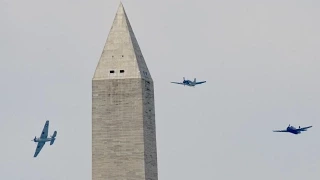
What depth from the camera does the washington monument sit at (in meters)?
110

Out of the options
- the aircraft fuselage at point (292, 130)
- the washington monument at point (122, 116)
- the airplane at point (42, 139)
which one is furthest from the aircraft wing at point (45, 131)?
the aircraft fuselage at point (292, 130)

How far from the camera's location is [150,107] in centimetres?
11238

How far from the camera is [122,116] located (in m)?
111

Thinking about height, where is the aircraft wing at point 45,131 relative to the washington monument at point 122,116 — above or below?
above

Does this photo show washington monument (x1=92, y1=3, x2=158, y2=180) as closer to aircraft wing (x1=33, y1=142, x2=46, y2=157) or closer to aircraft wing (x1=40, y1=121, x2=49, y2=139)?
aircraft wing (x1=33, y1=142, x2=46, y2=157)

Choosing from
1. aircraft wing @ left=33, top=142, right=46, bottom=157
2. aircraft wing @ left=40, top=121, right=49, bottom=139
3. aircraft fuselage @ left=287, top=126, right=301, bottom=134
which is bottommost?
aircraft fuselage @ left=287, top=126, right=301, bottom=134

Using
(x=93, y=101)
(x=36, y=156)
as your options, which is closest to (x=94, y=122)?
(x=93, y=101)

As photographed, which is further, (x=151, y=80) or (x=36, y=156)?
(x=36, y=156)

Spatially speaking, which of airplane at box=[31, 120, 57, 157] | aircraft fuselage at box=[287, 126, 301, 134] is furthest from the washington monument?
airplane at box=[31, 120, 57, 157]

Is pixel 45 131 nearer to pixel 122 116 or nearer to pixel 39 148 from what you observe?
pixel 39 148

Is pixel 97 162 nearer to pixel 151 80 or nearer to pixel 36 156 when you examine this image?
pixel 151 80

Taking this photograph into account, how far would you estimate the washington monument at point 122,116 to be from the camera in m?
110

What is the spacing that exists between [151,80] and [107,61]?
2858 mm

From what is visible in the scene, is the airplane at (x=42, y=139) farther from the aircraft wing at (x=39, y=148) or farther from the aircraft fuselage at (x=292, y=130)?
the aircraft fuselage at (x=292, y=130)
